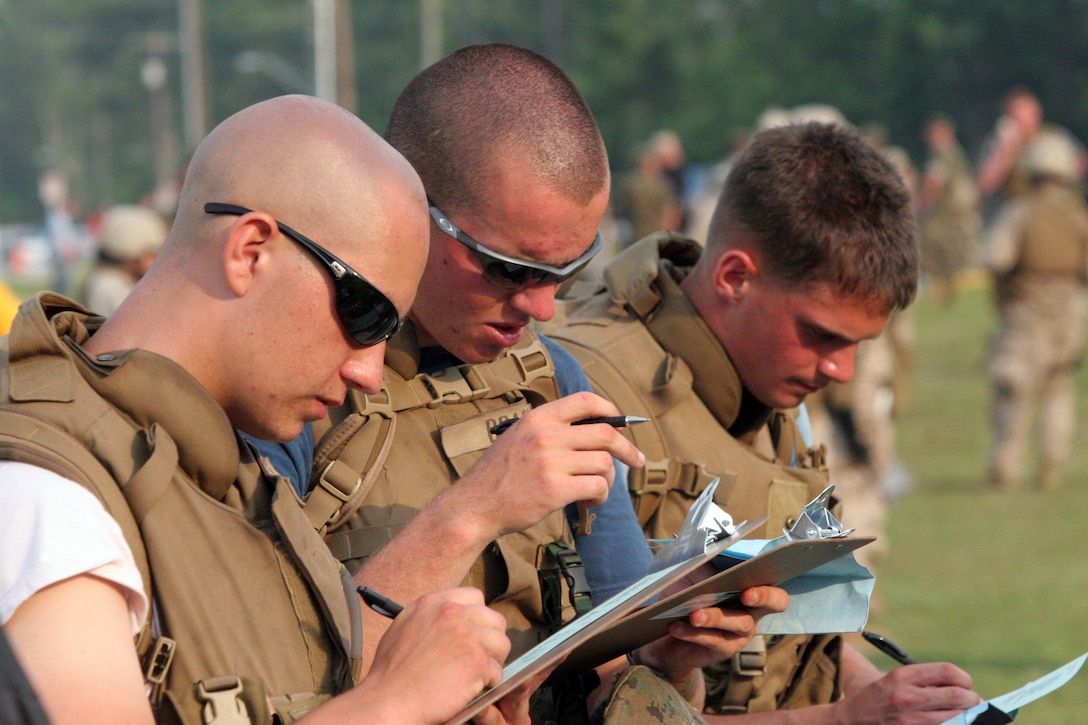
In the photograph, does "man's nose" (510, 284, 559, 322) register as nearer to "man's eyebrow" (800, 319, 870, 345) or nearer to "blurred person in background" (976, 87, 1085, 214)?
"man's eyebrow" (800, 319, 870, 345)

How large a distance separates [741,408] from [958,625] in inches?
171

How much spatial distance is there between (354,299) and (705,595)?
2.56 feet

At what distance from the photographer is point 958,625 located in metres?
7.42

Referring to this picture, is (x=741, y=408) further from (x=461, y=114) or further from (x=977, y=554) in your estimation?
(x=977, y=554)

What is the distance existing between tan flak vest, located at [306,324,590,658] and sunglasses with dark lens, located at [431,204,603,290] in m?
0.18

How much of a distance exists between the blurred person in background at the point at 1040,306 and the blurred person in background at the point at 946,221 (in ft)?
39.9

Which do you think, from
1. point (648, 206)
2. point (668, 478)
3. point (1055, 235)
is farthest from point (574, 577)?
point (648, 206)

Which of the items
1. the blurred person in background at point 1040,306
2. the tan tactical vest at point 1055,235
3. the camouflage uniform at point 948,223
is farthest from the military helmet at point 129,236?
the camouflage uniform at point 948,223

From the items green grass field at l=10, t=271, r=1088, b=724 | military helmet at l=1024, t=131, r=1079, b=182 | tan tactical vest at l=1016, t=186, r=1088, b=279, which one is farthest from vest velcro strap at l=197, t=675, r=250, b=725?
military helmet at l=1024, t=131, r=1079, b=182

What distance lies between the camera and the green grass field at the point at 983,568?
6801mm

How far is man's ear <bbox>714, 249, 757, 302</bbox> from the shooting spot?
11.5 feet

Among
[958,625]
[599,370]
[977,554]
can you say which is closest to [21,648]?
[599,370]

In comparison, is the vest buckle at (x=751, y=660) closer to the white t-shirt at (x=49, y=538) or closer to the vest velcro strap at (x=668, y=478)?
the vest velcro strap at (x=668, y=478)

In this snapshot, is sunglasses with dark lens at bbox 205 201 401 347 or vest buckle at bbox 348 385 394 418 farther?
vest buckle at bbox 348 385 394 418
